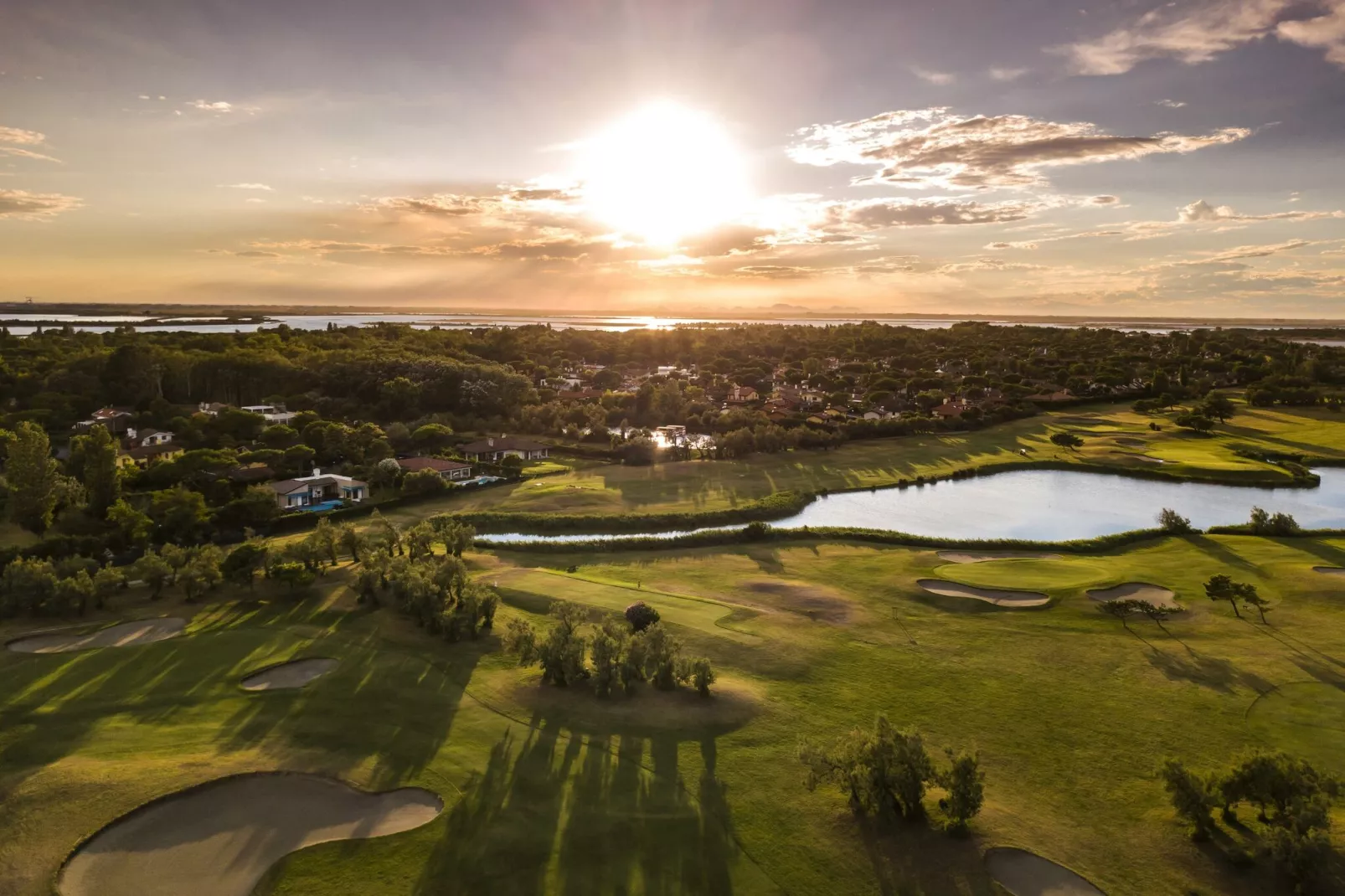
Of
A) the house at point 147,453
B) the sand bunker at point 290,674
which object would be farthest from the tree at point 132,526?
the sand bunker at point 290,674

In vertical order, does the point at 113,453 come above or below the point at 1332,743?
above

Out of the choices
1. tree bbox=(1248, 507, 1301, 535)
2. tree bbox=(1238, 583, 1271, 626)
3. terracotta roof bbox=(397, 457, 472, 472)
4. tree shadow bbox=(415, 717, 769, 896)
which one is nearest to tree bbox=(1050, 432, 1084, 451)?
tree bbox=(1248, 507, 1301, 535)

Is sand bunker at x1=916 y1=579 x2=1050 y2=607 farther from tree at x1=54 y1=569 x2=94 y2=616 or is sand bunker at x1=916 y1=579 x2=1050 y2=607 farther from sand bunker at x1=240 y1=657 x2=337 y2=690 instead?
tree at x1=54 y1=569 x2=94 y2=616

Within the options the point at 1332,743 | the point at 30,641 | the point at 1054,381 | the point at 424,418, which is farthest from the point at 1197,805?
the point at 1054,381

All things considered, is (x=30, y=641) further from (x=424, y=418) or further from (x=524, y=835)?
(x=424, y=418)

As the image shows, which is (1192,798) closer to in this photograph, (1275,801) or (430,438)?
(1275,801)

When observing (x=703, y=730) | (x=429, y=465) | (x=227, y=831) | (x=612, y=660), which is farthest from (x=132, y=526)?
(x=703, y=730)
